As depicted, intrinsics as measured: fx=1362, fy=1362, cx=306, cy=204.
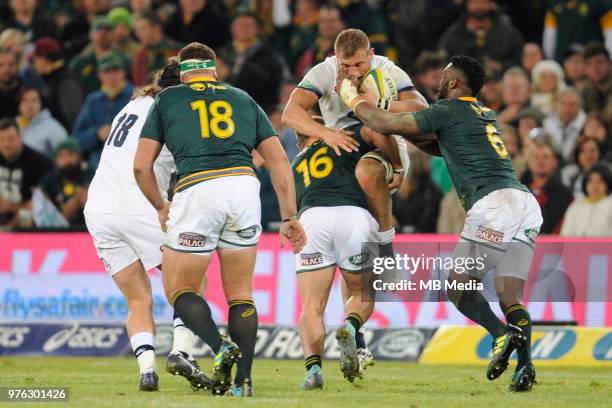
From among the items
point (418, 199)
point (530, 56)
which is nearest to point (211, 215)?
point (418, 199)

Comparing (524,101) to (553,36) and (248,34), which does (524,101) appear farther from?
(248,34)

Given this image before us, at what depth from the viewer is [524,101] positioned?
60.1 feet

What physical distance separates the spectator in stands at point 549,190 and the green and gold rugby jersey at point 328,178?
225 inches

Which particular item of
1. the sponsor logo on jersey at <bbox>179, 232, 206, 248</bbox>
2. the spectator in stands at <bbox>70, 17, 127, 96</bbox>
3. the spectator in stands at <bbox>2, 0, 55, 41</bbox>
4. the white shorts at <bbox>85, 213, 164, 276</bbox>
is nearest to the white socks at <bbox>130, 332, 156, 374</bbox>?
the white shorts at <bbox>85, 213, 164, 276</bbox>

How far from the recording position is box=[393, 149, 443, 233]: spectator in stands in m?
17.2

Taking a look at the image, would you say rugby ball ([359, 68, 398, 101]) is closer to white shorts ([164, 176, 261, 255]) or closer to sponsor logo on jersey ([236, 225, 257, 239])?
white shorts ([164, 176, 261, 255])

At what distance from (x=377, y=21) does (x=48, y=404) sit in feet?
37.3

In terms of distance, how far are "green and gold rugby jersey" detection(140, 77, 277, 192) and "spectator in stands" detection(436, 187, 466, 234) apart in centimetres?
699

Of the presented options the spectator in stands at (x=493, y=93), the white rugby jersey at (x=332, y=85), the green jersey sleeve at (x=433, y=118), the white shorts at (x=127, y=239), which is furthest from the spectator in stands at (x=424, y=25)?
the white shorts at (x=127, y=239)

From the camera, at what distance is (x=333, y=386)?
11297mm

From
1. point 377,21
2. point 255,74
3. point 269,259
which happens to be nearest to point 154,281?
point 269,259

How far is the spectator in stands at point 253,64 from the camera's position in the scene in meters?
19.5

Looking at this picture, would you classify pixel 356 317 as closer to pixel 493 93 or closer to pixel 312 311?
pixel 312 311

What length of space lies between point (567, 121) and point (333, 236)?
301 inches
